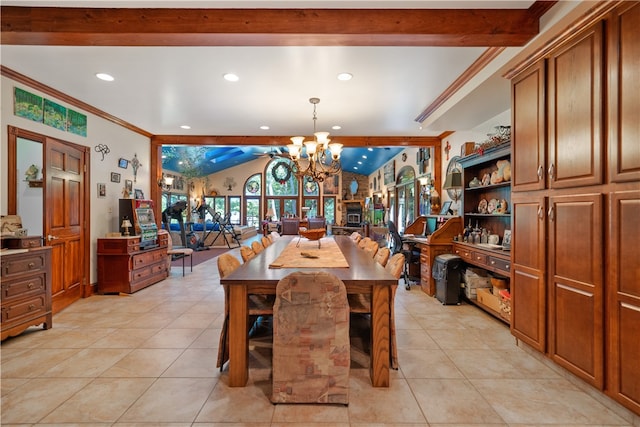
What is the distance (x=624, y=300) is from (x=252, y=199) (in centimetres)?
1445

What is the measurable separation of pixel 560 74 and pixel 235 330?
9.05 ft

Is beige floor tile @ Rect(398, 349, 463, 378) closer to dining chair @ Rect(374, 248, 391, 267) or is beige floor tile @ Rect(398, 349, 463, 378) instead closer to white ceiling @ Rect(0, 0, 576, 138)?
dining chair @ Rect(374, 248, 391, 267)

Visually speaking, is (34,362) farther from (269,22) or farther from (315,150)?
(315,150)

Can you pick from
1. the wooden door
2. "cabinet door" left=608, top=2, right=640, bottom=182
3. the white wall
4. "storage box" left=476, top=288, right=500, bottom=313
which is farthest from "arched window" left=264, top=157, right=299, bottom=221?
"cabinet door" left=608, top=2, right=640, bottom=182

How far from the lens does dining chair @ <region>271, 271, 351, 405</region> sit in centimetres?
173

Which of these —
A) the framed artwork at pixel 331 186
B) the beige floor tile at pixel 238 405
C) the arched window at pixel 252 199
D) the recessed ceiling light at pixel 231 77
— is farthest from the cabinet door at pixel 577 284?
the arched window at pixel 252 199

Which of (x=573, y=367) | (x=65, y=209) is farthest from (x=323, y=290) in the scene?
(x=65, y=209)

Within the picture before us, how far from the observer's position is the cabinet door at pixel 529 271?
2.23 meters

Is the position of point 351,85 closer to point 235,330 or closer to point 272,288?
point 272,288

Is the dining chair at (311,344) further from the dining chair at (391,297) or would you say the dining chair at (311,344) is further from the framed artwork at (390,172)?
the framed artwork at (390,172)

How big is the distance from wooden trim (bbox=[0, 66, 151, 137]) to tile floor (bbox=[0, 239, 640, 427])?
2568 mm

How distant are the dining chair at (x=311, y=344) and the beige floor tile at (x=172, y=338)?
50.3 inches

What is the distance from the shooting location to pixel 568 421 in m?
1.67

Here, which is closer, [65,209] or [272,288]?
[272,288]
